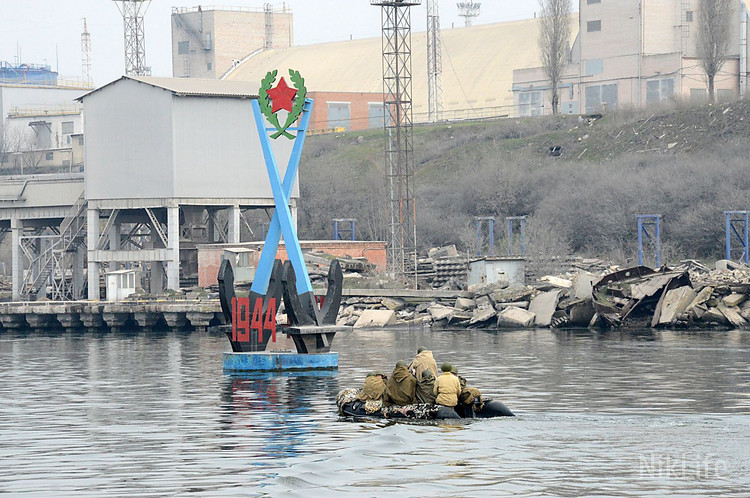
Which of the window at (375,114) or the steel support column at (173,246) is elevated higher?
the window at (375,114)

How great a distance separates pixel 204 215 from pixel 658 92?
40628 millimetres

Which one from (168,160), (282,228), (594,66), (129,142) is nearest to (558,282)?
(168,160)

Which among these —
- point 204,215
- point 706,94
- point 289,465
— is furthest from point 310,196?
point 289,465

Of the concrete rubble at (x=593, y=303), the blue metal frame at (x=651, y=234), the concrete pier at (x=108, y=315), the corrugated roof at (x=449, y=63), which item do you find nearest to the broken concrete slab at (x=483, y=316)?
the concrete rubble at (x=593, y=303)

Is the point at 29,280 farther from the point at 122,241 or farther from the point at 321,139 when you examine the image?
the point at 321,139

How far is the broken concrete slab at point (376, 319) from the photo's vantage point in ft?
226

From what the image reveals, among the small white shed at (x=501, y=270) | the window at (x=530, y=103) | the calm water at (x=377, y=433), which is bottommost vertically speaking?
the calm water at (x=377, y=433)

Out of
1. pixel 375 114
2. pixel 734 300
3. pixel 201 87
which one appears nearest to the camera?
pixel 734 300

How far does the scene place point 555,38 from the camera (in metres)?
109

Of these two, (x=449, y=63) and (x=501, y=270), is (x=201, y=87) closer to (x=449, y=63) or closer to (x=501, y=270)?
(x=501, y=270)

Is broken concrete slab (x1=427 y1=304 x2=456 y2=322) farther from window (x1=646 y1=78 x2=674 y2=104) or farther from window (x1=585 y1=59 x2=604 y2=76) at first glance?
window (x1=585 y1=59 x2=604 y2=76)

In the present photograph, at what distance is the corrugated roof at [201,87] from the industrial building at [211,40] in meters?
76.4

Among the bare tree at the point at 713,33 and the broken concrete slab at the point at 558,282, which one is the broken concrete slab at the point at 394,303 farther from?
the bare tree at the point at 713,33

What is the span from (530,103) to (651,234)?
39301 mm
